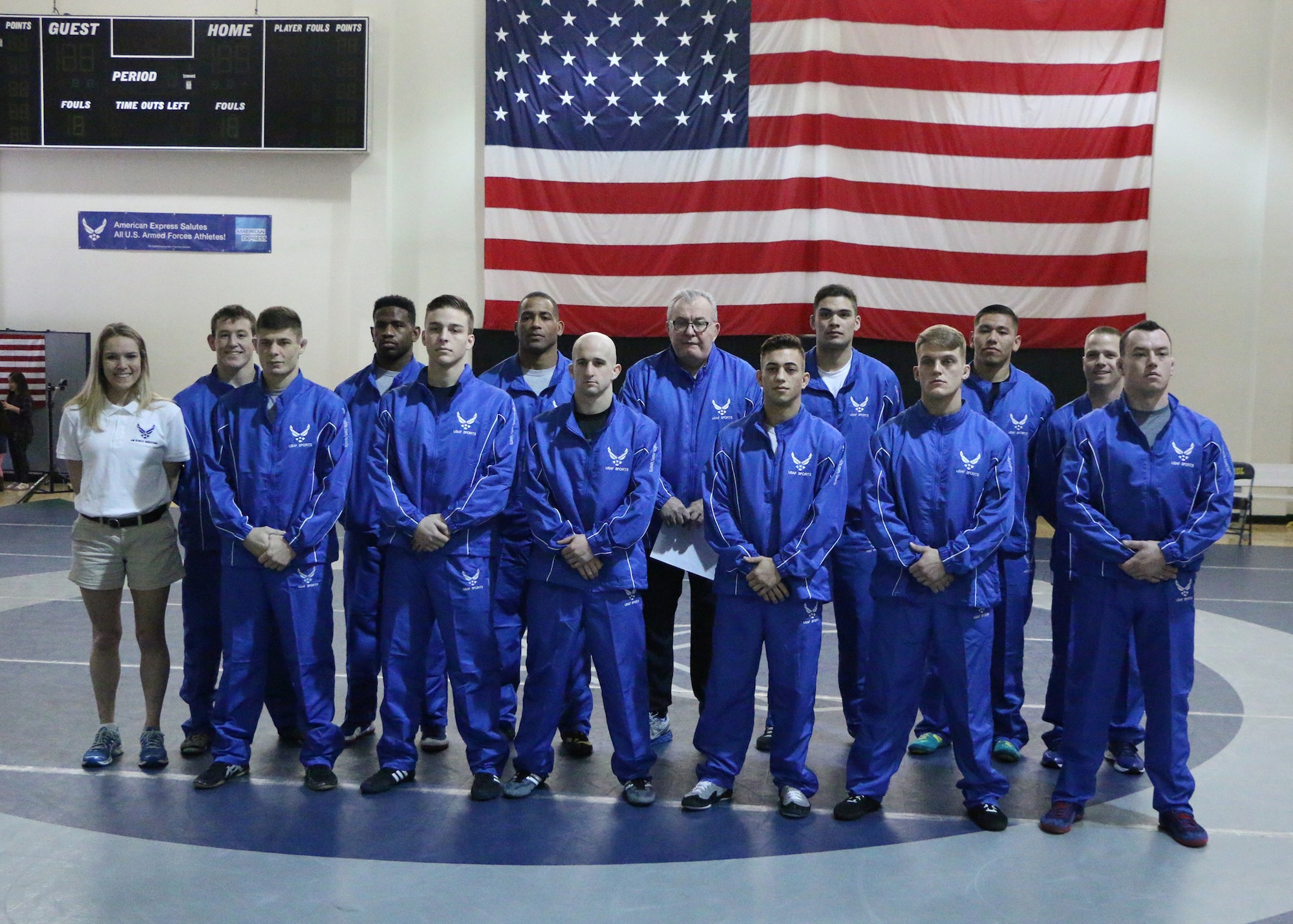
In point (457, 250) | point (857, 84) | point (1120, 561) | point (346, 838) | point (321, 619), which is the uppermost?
point (857, 84)

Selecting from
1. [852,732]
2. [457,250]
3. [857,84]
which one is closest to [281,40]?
[457,250]

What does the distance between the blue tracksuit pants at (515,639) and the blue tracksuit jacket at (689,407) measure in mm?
659

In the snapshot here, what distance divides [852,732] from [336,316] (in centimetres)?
1002

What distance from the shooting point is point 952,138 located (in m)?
12.4

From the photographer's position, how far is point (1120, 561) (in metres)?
4.05

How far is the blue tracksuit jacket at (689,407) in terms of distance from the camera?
197 inches

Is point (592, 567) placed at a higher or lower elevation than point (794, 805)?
higher

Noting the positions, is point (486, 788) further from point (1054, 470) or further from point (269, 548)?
point (1054, 470)

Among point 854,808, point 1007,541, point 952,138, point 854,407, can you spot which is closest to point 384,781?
point 854,808

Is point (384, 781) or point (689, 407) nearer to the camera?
point (384, 781)

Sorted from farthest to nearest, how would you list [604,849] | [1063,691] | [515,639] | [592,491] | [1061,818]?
[1063,691] → [515,639] → [592,491] → [1061,818] → [604,849]

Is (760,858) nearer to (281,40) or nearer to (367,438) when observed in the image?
(367,438)

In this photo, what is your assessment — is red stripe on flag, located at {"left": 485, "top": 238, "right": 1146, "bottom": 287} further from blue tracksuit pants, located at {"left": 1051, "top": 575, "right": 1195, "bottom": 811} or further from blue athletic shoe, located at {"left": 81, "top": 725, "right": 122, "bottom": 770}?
blue athletic shoe, located at {"left": 81, "top": 725, "right": 122, "bottom": 770}

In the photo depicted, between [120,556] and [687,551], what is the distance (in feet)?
8.01
